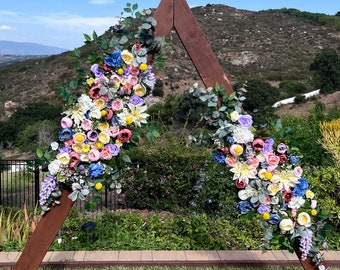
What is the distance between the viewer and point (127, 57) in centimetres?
289

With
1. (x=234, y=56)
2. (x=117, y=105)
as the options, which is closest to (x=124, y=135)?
(x=117, y=105)

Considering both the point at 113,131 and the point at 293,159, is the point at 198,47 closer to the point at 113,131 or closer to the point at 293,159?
the point at 113,131

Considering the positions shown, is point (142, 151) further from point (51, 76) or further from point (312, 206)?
point (51, 76)

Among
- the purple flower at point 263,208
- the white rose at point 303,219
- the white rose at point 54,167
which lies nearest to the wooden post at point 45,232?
the white rose at point 54,167

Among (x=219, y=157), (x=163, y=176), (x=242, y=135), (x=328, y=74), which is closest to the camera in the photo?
(x=242, y=135)

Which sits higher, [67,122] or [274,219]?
[67,122]

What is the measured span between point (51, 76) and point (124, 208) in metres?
35.2

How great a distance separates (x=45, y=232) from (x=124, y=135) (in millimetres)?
756

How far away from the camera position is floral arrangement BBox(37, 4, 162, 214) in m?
2.90

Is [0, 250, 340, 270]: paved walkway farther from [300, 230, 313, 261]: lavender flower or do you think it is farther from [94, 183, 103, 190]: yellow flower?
[94, 183, 103, 190]: yellow flower

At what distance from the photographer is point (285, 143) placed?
119 inches

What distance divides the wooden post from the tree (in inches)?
1290

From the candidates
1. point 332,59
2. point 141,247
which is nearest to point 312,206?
point 141,247

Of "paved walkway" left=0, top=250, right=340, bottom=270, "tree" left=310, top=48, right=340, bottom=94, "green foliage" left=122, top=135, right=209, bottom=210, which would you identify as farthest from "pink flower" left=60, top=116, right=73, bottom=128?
"tree" left=310, top=48, right=340, bottom=94
